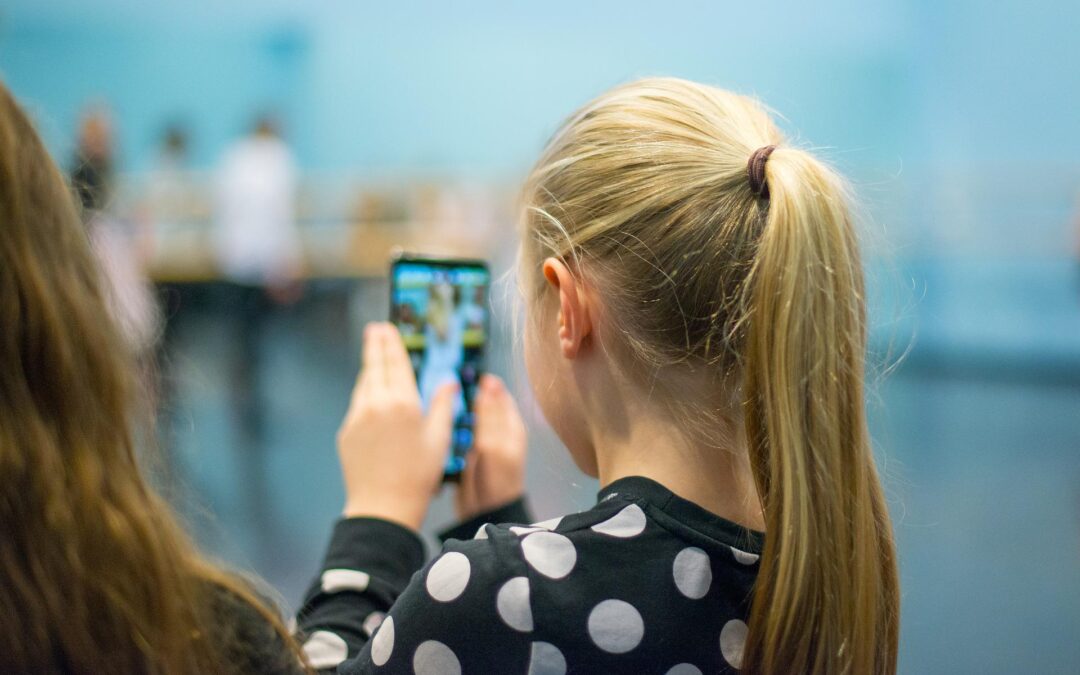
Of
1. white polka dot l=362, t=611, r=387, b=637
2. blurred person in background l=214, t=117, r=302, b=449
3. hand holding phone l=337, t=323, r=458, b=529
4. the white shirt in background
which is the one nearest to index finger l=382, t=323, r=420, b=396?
hand holding phone l=337, t=323, r=458, b=529

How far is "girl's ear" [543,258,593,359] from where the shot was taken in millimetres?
718

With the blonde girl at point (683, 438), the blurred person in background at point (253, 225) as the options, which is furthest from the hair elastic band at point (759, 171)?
the blurred person in background at point (253, 225)

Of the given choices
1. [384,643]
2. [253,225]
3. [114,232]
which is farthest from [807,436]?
[253,225]

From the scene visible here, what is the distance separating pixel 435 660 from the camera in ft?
2.04

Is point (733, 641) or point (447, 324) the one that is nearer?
point (733, 641)

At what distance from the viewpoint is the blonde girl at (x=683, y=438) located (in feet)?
2.04

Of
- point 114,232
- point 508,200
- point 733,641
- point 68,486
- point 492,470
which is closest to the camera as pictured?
point 68,486

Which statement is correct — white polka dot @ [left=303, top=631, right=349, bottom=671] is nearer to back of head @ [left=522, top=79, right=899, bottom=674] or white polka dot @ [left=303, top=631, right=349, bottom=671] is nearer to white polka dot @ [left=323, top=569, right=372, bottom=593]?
white polka dot @ [left=323, top=569, right=372, bottom=593]

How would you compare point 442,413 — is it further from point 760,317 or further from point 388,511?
point 760,317

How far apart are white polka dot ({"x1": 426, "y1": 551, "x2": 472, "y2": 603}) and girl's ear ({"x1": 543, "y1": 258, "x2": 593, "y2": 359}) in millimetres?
180

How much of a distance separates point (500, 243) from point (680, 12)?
203 cm

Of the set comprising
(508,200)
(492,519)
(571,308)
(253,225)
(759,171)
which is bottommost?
(508,200)

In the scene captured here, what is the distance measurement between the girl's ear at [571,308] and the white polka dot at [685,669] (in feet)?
0.76

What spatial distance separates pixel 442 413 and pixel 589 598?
34 cm
